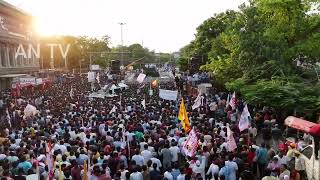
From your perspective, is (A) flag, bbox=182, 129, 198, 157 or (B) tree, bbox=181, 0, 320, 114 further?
(B) tree, bbox=181, 0, 320, 114

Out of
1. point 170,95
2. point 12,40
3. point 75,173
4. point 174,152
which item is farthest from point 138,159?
point 12,40

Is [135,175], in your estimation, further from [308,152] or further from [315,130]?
[308,152]

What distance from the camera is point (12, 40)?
5162 cm

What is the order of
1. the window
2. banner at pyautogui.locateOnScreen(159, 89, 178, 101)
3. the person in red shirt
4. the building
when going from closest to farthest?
the person in red shirt < the window < banner at pyautogui.locateOnScreen(159, 89, 178, 101) < the building

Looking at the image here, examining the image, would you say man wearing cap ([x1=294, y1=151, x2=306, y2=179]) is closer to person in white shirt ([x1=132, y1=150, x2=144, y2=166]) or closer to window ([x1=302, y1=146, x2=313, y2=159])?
window ([x1=302, y1=146, x2=313, y2=159])

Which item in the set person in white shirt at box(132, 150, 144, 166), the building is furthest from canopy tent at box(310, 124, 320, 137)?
the building

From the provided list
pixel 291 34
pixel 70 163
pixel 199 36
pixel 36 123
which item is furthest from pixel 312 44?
pixel 199 36

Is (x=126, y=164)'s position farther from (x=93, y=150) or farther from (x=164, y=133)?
(x=164, y=133)

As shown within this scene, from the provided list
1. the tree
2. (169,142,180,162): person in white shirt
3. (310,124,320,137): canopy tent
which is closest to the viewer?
(310,124,320,137): canopy tent

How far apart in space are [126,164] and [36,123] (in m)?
8.36

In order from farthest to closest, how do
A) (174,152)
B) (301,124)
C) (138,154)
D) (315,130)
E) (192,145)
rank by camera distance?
(301,124) < (174,152) < (192,145) < (138,154) < (315,130)

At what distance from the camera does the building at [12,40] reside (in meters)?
49.2

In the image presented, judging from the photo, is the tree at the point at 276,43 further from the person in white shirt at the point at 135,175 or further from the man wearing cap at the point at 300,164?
the person in white shirt at the point at 135,175

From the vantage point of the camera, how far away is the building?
49219 millimetres
